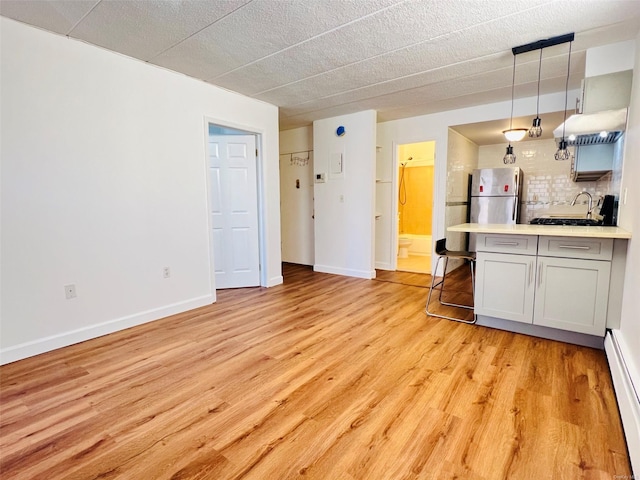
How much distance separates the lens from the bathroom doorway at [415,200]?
631 centimetres

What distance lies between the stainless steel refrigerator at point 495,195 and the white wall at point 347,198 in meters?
2.04

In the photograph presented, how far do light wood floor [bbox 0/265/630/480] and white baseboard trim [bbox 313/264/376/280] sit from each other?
177 cm

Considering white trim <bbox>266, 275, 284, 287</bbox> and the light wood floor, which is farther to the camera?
white trim <bbox>266, 275, 284, 287</bbox>

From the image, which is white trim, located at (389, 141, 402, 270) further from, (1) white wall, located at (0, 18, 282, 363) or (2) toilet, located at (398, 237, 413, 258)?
(1) white wall, located at (0, 18, 282, 363)

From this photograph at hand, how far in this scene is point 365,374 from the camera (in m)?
2.04

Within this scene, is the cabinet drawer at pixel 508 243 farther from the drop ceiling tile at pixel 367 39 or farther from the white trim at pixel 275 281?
the white trim at pixel 275 281

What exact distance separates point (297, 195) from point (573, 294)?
4.16 meters

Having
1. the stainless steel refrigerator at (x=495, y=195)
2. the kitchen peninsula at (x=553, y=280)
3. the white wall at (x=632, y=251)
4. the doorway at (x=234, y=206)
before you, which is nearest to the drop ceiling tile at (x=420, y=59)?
the white wall at (x=632, y=251)

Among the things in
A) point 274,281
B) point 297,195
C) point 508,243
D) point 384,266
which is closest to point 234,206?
point 274,281

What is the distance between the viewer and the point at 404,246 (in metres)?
6.10

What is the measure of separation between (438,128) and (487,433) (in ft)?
13.2

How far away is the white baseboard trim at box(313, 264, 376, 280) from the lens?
458cm

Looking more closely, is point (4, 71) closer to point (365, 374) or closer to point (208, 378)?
point (208, 378)

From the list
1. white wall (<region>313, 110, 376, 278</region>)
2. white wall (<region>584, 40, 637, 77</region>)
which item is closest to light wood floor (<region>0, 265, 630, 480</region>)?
white wall (<region>313, 110, 376, 278</region>)
